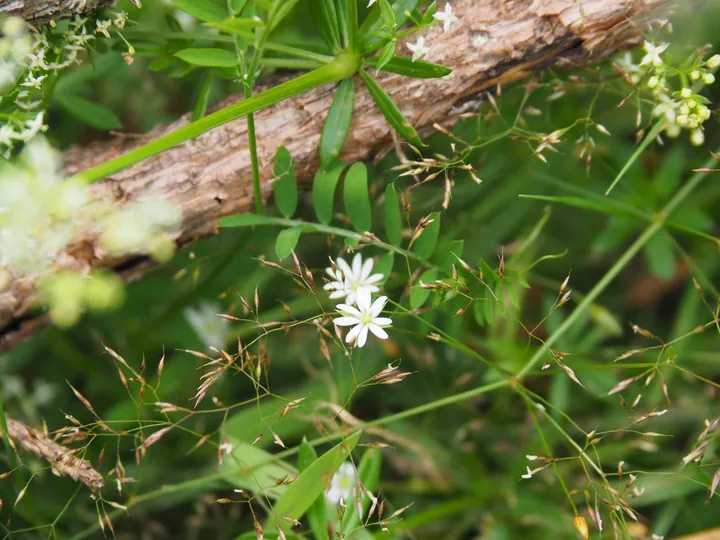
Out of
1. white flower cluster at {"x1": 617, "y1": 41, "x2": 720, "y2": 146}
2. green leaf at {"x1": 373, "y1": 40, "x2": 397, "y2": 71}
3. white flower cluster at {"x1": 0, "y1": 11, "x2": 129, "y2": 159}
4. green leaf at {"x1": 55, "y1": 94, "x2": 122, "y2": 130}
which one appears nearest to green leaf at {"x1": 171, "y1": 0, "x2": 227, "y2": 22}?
white flower cluster at {"x1": 0, "y1": 11, "x2": 129, "y2": 159}

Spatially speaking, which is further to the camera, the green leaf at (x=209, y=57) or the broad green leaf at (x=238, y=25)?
the green leaf at (x=209, y=57)

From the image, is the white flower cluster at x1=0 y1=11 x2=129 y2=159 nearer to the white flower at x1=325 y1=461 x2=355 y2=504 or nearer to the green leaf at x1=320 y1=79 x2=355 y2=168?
the green leaf at x1=320 y1=79 x2=355 y2=168

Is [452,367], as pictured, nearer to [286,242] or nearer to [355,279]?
[355,279]

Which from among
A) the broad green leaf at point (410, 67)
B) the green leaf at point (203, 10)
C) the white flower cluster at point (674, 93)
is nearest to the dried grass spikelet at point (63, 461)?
the green leaf at point (203, 10)

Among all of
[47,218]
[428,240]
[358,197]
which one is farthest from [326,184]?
[47,218]

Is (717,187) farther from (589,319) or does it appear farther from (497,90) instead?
(497,90)

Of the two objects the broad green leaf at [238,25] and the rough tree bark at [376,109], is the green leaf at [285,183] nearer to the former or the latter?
the rough tree bark at [376,109]

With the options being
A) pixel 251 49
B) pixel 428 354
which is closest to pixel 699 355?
pixel 428 354
